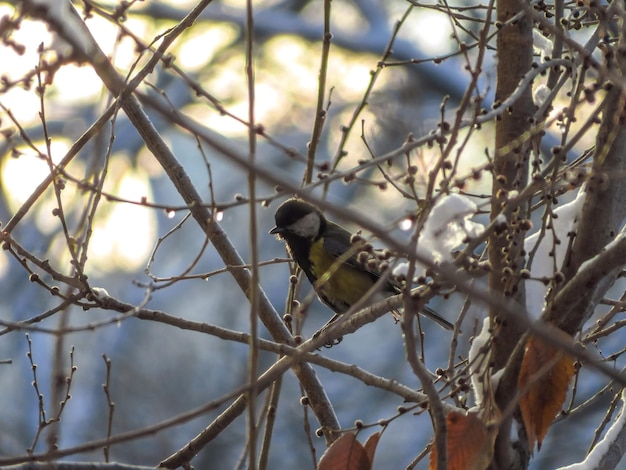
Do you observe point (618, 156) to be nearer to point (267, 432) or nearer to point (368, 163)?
point (368, 163)

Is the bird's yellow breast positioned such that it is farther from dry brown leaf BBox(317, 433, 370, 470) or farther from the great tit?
dry brown leaf BBox(317, 433, 370, 470)

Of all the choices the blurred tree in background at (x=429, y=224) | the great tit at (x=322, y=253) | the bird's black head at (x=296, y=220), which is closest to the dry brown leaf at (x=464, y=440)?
the blurred tree in background at (x=429, y=224)

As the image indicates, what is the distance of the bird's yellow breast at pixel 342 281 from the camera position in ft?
13.7

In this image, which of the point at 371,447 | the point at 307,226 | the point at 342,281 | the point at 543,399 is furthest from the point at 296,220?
the point at 543,399

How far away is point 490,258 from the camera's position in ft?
7.02

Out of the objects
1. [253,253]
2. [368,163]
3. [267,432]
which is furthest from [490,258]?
[253,253]

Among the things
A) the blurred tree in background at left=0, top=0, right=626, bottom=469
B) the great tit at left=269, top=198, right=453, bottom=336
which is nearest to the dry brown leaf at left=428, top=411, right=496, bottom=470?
the blurred tree in background at left=0, top=0, right=626, bottom=469

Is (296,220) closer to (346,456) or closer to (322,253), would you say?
(322,253)

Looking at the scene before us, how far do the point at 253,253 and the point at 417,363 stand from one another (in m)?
0.43

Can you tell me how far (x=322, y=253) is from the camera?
14.0 feet

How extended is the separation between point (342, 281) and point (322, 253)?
18cm

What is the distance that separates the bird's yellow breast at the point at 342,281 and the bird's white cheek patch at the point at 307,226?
12 centimetres

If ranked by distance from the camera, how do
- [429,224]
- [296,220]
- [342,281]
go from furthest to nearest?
[296,220] < [342,281] < [429,224]

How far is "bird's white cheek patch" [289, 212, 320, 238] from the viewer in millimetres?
4324
